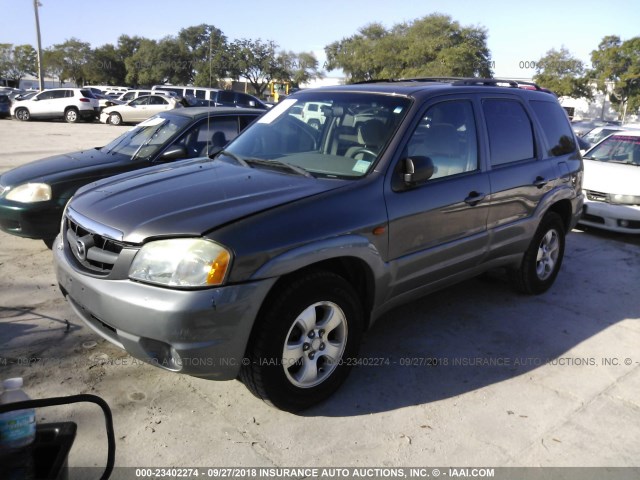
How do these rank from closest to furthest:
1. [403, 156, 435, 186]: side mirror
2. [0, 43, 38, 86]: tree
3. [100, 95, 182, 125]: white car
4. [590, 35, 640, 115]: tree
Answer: [403, 156, 435, 186]: side mirror → [100, 95, 182, 125]: white car → [590, 35, 640, 115]: tree → [0, 43, 38, 86]: tree

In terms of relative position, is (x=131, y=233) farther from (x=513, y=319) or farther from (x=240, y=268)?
(x=513, y=319)

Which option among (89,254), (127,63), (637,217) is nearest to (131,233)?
(89,254)

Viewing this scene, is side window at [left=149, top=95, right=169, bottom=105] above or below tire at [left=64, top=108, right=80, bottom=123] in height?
above

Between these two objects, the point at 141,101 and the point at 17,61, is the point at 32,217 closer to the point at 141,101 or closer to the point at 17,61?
the point at 141,101

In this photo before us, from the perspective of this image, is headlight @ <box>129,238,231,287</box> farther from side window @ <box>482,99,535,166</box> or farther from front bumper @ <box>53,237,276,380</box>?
side window @ <box>482,99,535,166</box>

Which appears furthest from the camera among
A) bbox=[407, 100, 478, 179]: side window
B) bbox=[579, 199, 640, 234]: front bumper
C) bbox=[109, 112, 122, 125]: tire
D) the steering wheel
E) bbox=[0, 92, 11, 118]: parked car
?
bbox=[0, 92, 11, 118]: parked car

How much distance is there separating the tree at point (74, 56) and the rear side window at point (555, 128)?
75471mm

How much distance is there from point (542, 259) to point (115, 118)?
24615 mm


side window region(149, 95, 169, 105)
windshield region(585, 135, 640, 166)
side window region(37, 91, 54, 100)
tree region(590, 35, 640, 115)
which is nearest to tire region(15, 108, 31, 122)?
side window region(37, 91, 54, 100)

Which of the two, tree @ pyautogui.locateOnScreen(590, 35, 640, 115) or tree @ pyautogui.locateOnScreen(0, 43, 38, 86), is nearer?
tree @ pyautogui.locateOnScreen(590, 35, 640, 115)

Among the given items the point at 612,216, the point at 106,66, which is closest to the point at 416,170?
the point at 612,216

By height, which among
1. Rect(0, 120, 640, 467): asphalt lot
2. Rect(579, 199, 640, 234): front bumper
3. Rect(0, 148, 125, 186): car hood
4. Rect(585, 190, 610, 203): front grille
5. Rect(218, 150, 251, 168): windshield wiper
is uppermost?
Rect(218, 150, 251, 168): windshield wiper

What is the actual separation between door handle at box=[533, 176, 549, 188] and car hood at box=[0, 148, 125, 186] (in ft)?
13.5

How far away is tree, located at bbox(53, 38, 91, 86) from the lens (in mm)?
68875
